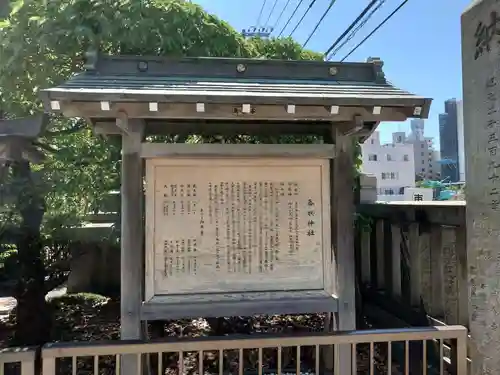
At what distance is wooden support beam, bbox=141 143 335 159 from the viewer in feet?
12.0

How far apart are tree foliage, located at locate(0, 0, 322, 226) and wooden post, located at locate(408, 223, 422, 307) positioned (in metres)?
3.40

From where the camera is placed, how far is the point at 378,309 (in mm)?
6527

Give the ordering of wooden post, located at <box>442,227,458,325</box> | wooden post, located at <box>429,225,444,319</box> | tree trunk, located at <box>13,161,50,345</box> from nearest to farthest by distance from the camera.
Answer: wooden post, located at <box>442,227,458,325</box>
wooden post, located at <box>429,225,444,319</box>
tree trunk, located at <box>13,161,50,345</box>

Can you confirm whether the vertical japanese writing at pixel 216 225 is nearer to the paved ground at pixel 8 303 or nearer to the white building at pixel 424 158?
the paved ground at pixel 8 303

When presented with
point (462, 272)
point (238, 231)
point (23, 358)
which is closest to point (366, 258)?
point (462, 272)

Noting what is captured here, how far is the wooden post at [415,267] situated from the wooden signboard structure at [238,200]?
2147 millimetres

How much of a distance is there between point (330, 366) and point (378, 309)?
247 cm

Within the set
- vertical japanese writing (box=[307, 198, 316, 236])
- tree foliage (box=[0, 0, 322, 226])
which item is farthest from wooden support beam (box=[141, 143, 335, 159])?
tree foliage (box=[0, 0, 322, 226])

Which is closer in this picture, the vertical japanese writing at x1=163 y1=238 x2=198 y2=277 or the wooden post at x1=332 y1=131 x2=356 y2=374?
the vertical japanese writing at x1=163 y1=238 x2=198 y2=277

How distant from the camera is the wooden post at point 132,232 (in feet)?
11.7

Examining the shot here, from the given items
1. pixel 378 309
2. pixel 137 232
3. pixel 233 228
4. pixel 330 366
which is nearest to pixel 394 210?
pixel 378 309

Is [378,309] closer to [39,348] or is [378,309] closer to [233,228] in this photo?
[233,228]

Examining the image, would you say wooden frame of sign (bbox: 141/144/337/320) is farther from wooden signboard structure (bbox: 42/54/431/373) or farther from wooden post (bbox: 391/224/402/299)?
wooden post (bbox: 391/224/402/299)

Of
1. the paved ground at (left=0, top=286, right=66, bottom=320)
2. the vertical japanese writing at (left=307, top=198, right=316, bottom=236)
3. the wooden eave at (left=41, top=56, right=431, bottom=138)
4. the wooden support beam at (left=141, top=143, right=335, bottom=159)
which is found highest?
the wooden eave at (left=41, top=56, right=431, bottom=138)
